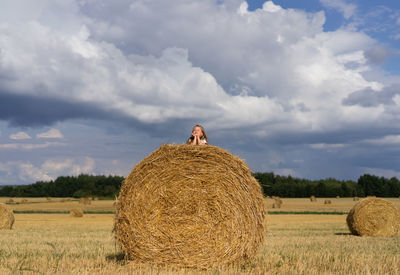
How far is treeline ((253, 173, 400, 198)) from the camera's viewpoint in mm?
67000

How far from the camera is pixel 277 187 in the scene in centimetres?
6781

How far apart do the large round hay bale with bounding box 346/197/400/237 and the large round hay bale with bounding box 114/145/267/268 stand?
9.10m

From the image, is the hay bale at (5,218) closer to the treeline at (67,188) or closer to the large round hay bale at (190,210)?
the large round hay bale at (190,210)

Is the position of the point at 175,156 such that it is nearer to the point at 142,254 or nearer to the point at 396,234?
the point at 142,254

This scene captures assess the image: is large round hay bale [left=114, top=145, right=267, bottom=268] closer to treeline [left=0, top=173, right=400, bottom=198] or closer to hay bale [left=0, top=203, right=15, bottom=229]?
hay bale [left=0, top=203, right=15, bottom=229]

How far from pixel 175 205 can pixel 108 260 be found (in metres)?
1.63

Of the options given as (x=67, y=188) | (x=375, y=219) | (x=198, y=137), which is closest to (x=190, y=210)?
(x=198, y=137)

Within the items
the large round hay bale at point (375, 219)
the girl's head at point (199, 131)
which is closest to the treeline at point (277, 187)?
the large round hay bale at point (375, 219)

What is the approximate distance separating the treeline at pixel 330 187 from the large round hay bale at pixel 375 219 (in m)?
49.0

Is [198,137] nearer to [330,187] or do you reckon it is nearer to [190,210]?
[190,210]

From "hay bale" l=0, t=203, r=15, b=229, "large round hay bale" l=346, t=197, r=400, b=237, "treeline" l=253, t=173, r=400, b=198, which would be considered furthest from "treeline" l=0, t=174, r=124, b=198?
"large round hay bale" l=346, t=197, r=400, b=237

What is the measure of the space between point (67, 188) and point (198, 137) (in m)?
70.4

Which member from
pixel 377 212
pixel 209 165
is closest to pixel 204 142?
pixel 209 165

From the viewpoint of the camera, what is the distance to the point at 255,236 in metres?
7.54
